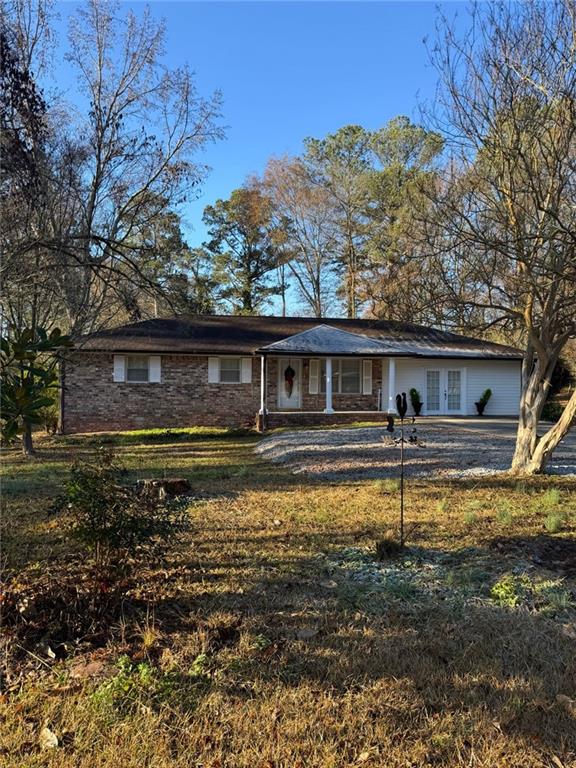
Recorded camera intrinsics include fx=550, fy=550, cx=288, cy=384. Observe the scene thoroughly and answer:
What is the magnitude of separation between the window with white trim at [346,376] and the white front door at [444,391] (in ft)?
8.99

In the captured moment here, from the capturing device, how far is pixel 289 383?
65.8 ft

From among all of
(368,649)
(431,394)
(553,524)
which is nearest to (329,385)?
(431,394)

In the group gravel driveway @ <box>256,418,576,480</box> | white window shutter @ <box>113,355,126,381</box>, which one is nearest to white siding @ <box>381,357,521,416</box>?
gravel driveway @ <box>256,418,576,480</box>

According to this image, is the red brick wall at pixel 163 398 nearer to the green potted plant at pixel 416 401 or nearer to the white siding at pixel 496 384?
the green potted plant at pixel 416 401

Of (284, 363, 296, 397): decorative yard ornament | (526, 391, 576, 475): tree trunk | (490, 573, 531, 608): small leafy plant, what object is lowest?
(490, 573, 531, 608): small leafy plant

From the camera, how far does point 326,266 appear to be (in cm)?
3422

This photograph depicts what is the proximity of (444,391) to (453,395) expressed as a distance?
0.41m

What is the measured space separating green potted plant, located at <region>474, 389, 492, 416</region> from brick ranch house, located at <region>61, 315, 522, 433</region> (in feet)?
0.84

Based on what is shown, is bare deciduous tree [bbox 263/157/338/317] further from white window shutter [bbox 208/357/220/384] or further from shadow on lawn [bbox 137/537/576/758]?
shadow on lawn [bbox 137/537/576/758]

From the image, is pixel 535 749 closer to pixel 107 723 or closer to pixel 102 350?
pixel 107 723

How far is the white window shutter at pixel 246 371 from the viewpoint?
1941 cm

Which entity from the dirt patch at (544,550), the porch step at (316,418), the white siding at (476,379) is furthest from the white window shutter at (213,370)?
the dirt patch at (544,550)

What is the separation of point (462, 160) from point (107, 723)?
8.07 m

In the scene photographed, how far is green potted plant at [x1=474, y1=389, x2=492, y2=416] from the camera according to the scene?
2100cm
